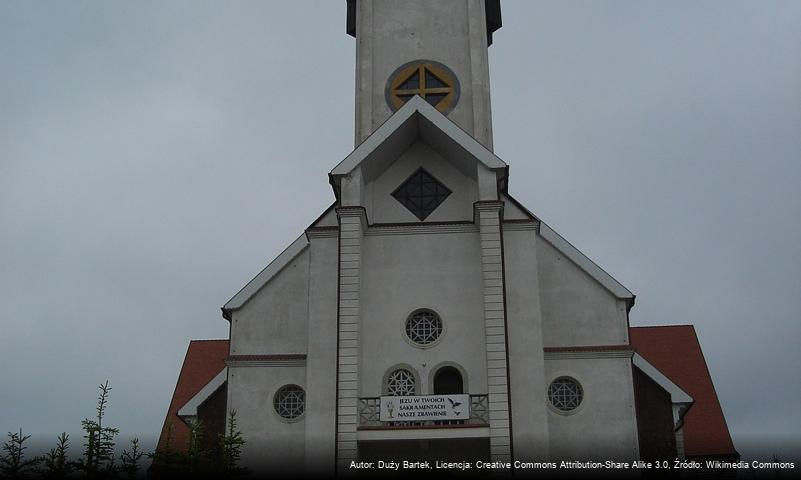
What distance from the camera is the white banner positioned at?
22.1 meters

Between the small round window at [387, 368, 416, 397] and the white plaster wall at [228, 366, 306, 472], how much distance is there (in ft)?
8.67

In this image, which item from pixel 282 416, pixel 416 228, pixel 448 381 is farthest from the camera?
pixel 416 228

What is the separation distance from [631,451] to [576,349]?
3.06 m

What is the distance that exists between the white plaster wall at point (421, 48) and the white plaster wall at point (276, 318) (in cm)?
556

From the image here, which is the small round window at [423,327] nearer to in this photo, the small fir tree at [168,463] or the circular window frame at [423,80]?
the circular window frame at [423,80]

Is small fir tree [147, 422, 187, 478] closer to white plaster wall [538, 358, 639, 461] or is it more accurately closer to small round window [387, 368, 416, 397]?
small round window [387, 368, 416, 397]

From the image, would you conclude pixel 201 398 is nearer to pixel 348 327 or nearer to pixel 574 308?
pixel 348 327

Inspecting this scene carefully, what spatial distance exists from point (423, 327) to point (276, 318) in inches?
175

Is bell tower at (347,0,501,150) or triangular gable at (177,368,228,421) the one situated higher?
bell tower at (347,0,501,150)

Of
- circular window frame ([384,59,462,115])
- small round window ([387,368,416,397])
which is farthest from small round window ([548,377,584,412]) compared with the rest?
circular window frame ([384,59,462,115])

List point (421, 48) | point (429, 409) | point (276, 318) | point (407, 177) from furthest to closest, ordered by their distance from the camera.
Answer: point (421, 48) < point (407, 177) < point (276, 318) < point (429, 409)

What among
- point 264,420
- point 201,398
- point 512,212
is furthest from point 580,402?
point 201,398

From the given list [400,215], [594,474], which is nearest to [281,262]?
[400,215]

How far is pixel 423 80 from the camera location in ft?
96.3
